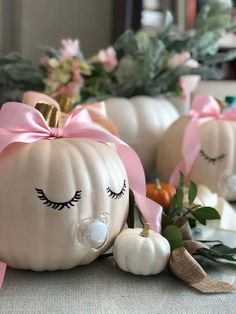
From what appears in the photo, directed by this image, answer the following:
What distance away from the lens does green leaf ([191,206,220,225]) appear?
74 cm

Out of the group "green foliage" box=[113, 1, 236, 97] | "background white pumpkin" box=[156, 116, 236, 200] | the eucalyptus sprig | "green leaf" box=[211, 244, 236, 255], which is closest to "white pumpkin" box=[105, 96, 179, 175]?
"green foliage" box=[113, 1, 236, 97]

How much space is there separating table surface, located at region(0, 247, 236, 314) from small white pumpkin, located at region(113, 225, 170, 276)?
0.05 feet

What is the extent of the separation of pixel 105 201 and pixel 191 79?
0.74 meters

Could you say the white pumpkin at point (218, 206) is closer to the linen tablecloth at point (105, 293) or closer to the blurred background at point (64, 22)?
the linen tablecloth at point (105, 293)

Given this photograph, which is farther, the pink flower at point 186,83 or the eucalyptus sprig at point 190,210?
the pink flower at point 186,83

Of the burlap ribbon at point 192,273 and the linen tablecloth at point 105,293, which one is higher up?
the burlap ribbon at point 192,273

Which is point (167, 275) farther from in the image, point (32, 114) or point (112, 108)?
point (112, 108)

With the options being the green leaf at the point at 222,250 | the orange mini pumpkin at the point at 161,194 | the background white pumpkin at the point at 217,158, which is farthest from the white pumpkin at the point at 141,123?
the green leaf at the point at 222,250

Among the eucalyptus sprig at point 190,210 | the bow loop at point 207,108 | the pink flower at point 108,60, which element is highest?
the pink flower at point 108,60

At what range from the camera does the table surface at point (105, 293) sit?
1.90ft

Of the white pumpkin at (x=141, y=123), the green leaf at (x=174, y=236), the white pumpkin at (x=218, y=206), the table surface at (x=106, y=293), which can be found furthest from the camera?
the white pumpkin at (x=141, y=123)

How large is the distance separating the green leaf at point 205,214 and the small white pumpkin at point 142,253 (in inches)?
3.8

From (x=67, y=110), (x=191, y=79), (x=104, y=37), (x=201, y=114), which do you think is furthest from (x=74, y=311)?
(x=104, y=37)

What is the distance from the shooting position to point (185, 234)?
28.4 inches
